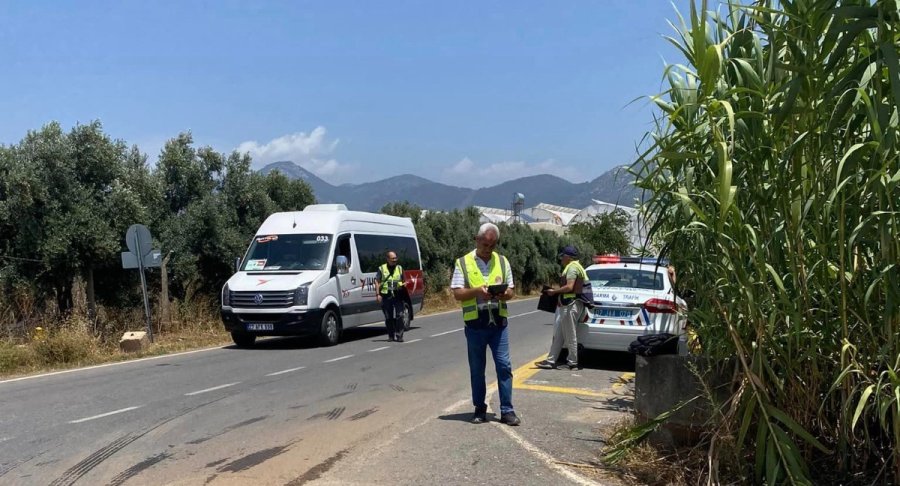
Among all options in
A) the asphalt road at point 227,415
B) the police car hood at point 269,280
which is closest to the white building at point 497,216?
the police car hood at point 269,280

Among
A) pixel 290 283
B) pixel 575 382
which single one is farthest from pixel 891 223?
pixel 290 283

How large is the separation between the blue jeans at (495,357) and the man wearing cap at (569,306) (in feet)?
Answer: 11.6

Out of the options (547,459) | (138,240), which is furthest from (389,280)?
(547,459)

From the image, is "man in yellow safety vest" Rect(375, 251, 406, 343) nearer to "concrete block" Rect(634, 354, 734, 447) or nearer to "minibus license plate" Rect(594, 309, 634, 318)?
"minibus license plate" Rect(594, 309, 634, 318)

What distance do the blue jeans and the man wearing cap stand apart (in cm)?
353

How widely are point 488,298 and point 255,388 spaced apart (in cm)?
424

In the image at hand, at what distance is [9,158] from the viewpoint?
50.5 ft

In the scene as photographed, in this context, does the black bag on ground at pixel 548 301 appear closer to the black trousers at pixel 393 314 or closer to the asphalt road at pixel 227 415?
the asphalt road at pixel 227 415

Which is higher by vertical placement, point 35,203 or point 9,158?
point 9,158

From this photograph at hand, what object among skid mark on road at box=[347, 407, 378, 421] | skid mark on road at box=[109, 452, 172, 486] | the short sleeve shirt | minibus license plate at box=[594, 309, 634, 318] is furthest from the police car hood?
skid mark on road at box=[109, 452, 172, 486]

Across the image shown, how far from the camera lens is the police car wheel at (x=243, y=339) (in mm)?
14368

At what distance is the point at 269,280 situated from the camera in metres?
13.8

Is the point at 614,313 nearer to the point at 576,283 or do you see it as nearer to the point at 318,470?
the point at 576,283

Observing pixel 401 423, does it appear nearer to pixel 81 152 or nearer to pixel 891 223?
pixel 891 223
